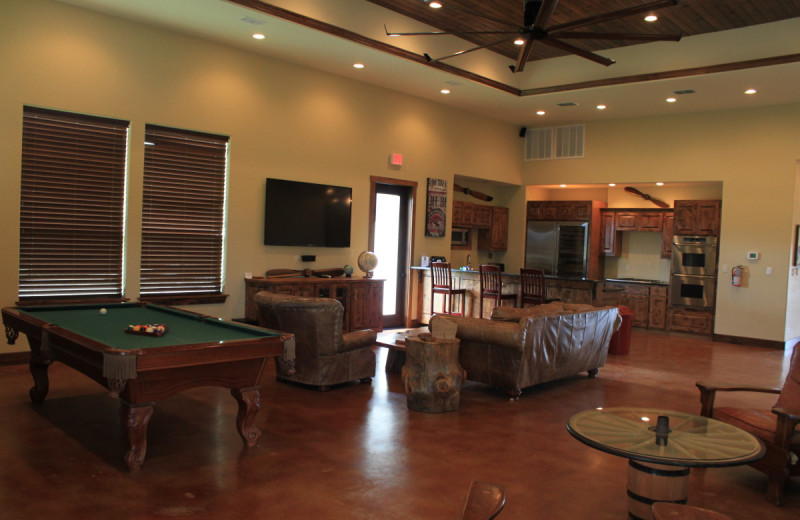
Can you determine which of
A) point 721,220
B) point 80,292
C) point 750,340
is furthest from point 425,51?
point 750,340

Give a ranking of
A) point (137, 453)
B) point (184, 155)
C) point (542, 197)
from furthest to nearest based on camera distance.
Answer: point (542, 197), point (184, 155), point (137, 453)

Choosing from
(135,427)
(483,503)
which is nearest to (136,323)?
(135,427)

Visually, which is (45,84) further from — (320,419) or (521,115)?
(521,115)

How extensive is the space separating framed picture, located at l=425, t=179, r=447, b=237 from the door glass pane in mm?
563

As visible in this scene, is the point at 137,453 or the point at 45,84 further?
the point at 45,84

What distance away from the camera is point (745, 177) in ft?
32.0

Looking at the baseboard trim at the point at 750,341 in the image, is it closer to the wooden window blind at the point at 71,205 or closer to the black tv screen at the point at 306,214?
the black tv screen at the point at 306,214

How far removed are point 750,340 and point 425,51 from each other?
22.5ft

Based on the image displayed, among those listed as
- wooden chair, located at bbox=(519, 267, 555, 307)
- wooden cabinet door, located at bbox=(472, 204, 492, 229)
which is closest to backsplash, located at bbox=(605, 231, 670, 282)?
wooden cabinet door, located at bbox=(472, 204, 492, 229)

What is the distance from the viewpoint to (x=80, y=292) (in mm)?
6578

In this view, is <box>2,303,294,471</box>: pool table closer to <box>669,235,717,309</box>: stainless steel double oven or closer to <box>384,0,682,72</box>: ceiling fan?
<box>384,0,682,72</box>: ceiling fan

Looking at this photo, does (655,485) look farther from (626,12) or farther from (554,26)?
(554,26)

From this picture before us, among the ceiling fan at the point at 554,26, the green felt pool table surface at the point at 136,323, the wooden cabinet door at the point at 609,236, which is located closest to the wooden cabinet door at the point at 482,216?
the wooden cabinet door at the point at 609,236

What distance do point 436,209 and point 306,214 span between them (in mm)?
2754
